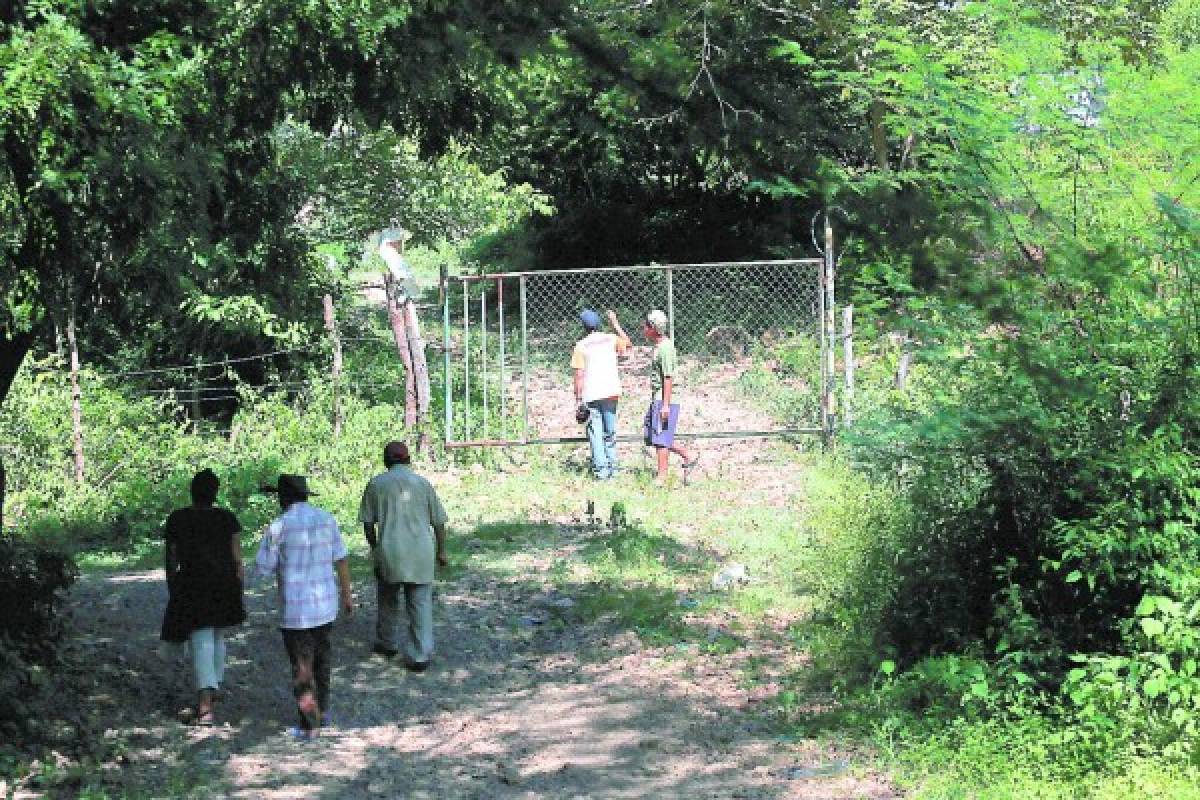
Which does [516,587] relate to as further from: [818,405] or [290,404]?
[290,404]

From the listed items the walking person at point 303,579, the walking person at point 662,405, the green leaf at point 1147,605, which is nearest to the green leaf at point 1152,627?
the green leaf at point 1147,605

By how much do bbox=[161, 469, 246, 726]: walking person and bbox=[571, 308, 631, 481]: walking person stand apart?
7.40 metres

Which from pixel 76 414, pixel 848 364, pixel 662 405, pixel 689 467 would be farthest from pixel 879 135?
pixel 76 414

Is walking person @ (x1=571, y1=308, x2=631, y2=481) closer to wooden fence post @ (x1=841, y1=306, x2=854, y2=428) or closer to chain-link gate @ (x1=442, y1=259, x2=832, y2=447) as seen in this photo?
chain-link gate @ (x1=442, y1=259, x2=832, y2=447)

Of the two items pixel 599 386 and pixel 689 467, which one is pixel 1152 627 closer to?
pixel 599 386

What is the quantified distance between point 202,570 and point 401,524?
149 cm

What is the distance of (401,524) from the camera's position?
9.75 meters

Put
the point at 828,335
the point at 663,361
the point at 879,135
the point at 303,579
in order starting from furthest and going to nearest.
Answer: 1. the point at 828,335
2. the point at 663,361
3. the point at 303,579
4. the point at 879,135

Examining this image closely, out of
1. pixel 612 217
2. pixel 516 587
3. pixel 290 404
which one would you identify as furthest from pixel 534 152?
pixel 516 587

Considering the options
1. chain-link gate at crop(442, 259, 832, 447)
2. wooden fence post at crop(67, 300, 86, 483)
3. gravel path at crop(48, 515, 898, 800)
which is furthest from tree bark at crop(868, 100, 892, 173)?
wooden fence post at crop(67, 300, 86, 483)

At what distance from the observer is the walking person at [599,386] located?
15797mm

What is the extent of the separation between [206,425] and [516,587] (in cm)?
770

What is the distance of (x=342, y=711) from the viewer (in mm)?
9250

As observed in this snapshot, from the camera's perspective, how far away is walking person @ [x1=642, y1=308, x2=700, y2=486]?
51.3ft
